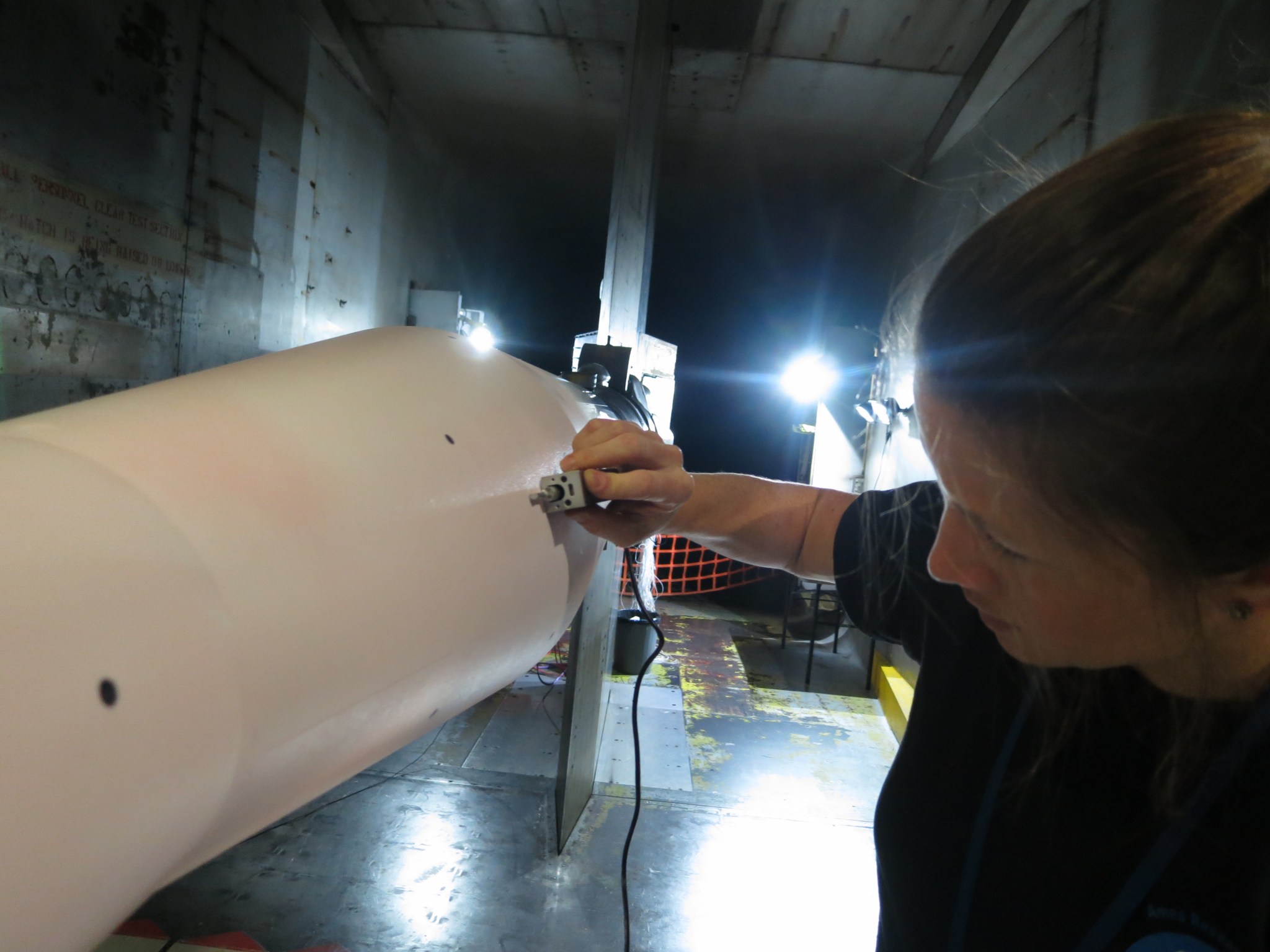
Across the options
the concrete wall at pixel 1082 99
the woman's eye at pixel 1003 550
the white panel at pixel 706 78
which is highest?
the white panel at pixel 706 78

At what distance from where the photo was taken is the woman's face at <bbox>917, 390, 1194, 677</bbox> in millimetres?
406

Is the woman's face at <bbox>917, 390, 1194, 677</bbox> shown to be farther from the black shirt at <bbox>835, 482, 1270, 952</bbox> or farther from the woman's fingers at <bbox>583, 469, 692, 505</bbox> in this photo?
the woman's fingers at <bbox>583, 469, 692, 505</bbox>

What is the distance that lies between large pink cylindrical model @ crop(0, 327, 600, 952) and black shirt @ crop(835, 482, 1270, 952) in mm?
395

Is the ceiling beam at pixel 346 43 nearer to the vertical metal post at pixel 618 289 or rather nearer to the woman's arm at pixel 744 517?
the vertical metal post at pixel 618 289

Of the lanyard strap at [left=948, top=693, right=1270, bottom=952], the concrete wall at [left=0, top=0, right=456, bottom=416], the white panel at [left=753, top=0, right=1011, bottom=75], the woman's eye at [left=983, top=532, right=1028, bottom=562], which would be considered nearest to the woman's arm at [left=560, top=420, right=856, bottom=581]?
the woman's eye at [left=983, top=532, right=1028, bottom=562]

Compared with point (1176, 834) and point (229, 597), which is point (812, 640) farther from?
point (229, 597)

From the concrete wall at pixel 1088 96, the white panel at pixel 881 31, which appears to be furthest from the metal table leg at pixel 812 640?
the white panel at pixel 881 31

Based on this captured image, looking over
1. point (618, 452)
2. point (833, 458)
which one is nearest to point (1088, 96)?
point (833, 458)

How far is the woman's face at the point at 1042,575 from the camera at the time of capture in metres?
0.41

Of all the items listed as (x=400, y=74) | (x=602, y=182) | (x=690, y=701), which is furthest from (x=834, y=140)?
(x=690, y=701)

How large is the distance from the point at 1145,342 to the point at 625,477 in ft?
1.33

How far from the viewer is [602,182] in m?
4.17

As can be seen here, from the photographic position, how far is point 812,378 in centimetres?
353

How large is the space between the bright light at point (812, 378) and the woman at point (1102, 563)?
2966 mm
